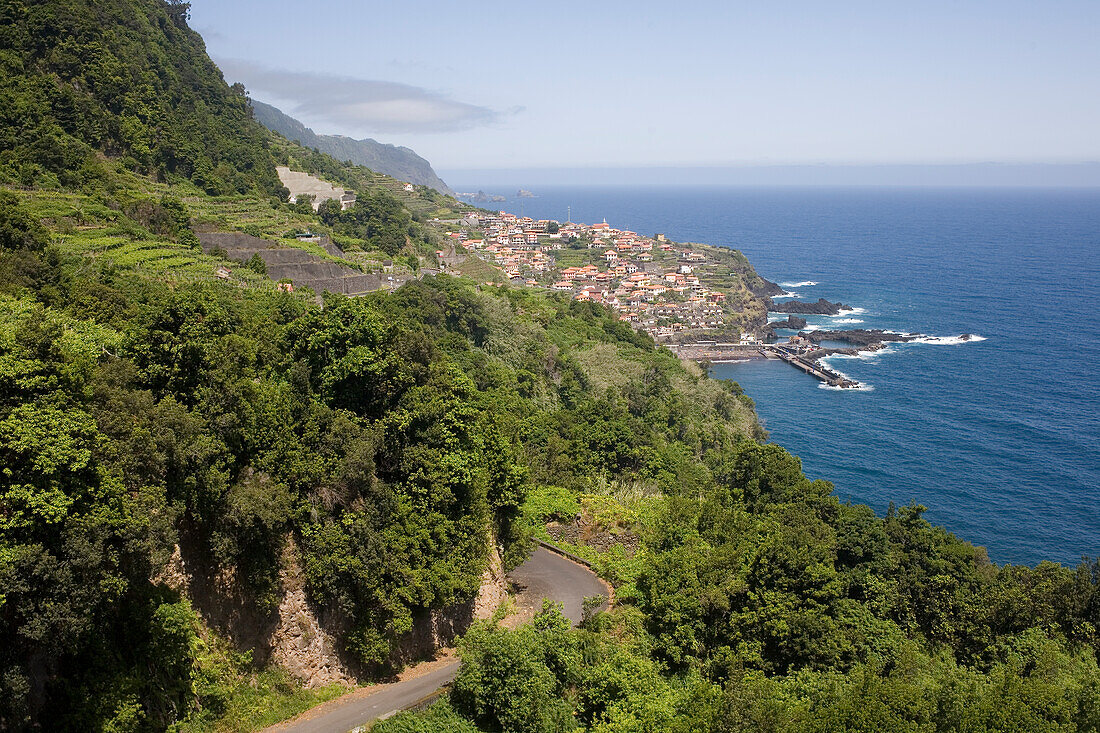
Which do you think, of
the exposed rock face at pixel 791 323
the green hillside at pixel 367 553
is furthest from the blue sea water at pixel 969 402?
the green hillside at pixel 367 553

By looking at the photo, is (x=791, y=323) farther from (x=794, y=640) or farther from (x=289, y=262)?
(x=794, y=640)

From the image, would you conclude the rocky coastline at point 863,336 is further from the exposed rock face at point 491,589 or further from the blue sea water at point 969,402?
the exposed rock face at point 491,589

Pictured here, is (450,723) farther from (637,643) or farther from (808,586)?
(808,586)

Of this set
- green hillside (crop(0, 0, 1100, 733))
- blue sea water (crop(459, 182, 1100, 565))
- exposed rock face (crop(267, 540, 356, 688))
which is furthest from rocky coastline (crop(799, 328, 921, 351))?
exposed rock face (crop(267, 540, 356, 688))

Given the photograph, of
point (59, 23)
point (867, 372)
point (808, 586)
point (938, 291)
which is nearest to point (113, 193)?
point (59, 23)

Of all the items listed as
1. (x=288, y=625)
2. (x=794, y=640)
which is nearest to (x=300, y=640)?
(x=288, y=625)

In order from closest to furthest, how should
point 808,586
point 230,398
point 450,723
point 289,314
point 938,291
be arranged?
1. point 450,723
2. point 230,398
3. point 808,586
4. point 289,314
5. point 938,291
